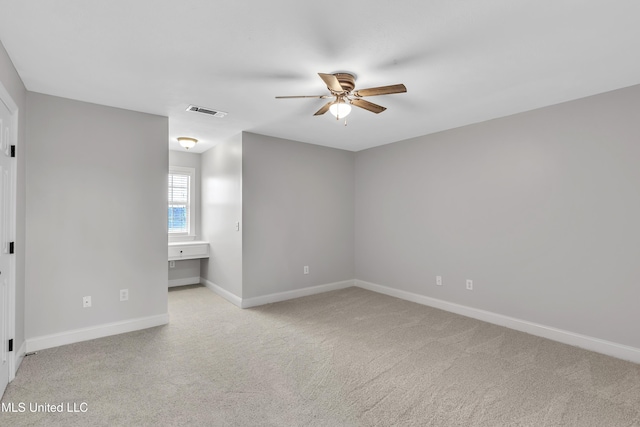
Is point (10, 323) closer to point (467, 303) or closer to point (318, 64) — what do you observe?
point (318, 64)

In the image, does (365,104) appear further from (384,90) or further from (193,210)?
(193,210)

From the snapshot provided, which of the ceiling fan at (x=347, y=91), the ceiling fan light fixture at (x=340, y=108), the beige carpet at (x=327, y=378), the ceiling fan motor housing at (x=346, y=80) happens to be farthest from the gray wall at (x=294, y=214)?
the ceiling fan motor housing at (x=346, y=80)

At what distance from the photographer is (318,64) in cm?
240

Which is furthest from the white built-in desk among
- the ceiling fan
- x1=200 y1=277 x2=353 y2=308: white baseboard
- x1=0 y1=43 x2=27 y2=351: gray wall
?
the ceiling fan

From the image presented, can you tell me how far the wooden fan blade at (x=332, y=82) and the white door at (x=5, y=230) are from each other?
2307 mm

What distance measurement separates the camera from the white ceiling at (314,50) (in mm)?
1797

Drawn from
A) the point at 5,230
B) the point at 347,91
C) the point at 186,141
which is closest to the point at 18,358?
the point at 5,230

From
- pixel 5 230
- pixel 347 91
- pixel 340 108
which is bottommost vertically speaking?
pixel 5 230

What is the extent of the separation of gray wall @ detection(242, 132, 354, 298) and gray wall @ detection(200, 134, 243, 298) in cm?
18

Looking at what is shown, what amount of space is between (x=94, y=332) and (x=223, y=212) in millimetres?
2241

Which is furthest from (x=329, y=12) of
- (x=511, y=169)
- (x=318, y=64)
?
(x=511, y=169)

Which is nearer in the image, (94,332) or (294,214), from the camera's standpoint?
(94,332)

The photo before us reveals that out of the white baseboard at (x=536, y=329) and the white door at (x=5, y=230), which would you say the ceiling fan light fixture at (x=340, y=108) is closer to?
the white door at (x=5, y=230)

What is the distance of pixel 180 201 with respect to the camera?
5629 mm
